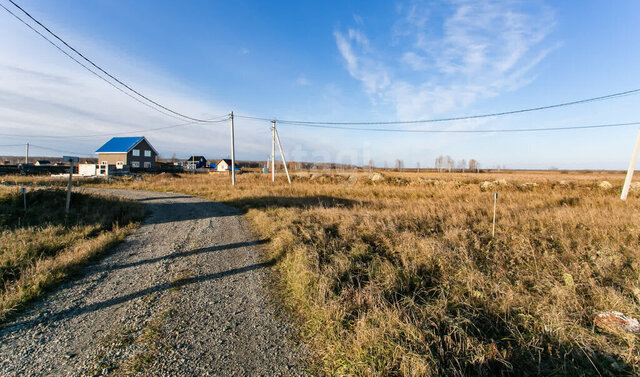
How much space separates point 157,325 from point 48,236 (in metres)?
5.54

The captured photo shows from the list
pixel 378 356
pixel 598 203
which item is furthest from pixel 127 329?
pixel 598 203

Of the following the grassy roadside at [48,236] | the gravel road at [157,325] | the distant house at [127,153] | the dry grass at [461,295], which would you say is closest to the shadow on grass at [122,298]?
the gravel road at [157,325]

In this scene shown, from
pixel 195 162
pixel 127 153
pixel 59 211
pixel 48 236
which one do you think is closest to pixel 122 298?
pixel 48 236

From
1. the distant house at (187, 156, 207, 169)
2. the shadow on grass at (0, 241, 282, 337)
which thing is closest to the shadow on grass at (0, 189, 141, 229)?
the shadow on grass at (0, 241, 282, 337)

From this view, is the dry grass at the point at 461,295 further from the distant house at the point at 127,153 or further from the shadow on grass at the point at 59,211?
the distant house at the point at 127,153

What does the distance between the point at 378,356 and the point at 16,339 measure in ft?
13.3

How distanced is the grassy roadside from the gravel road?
319mm

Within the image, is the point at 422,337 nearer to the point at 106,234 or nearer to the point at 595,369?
the point at 595,369

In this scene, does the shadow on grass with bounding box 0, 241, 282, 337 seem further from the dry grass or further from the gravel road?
the dry grass

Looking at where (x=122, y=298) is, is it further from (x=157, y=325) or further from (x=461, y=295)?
(x=461, y=295)

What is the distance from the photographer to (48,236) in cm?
627

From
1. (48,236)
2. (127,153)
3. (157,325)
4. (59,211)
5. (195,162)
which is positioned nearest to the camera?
(157,325)

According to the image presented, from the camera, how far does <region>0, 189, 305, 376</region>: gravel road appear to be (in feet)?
8.43

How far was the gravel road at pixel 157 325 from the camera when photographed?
101 inches
